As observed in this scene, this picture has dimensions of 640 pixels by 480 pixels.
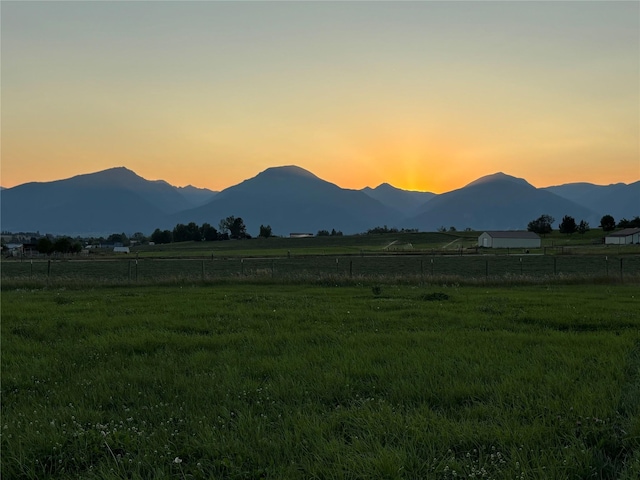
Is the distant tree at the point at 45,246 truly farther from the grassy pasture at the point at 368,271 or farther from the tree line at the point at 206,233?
the grassy pasture at the point at 368,271

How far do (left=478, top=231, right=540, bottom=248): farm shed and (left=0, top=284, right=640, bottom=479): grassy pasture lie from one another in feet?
327

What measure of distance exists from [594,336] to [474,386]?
5.04 m

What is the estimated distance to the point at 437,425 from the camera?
5.00 meters

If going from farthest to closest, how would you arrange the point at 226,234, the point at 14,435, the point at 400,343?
the point at 226,234 → the point at 400,343 → the point at 14,435

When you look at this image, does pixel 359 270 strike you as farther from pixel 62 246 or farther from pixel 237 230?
pixel 237 230

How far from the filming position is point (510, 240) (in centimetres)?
10525

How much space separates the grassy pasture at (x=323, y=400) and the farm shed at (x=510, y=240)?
99560mm

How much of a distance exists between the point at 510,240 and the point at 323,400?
10850 centimetres

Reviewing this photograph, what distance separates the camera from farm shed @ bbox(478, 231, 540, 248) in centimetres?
10500

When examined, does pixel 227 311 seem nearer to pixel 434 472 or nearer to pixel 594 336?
pixel 594 336

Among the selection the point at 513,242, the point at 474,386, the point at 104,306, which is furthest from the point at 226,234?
the point at 474,386

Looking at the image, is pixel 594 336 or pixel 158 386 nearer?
pixel 158 386

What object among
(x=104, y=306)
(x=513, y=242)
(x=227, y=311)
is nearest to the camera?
(x=227, y=311)

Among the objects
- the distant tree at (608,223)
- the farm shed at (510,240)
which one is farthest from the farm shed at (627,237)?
the farm shed at (510,240)
